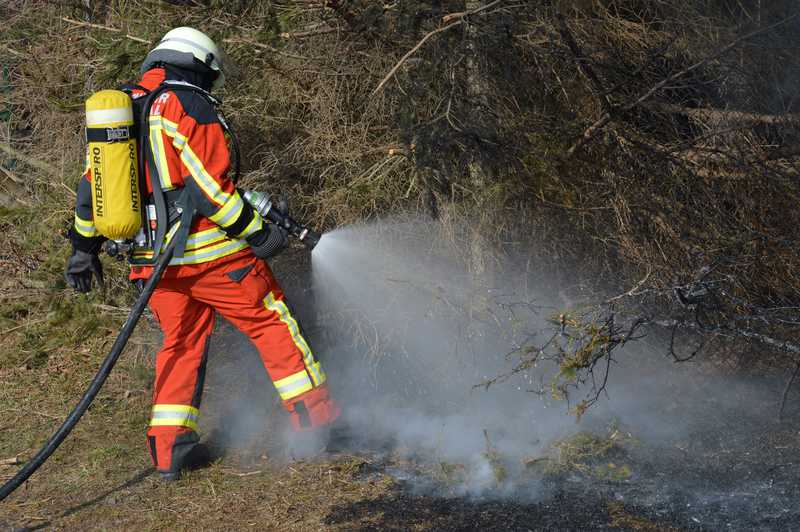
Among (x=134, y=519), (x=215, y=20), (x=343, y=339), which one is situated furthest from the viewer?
(x=343, y=339)

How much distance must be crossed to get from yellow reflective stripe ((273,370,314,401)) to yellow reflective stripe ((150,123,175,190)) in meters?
1.17

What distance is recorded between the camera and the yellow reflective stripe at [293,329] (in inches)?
177

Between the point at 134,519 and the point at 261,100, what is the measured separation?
110 inches

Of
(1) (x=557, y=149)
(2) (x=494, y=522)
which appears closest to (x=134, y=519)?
(2) (x=494, y=522)

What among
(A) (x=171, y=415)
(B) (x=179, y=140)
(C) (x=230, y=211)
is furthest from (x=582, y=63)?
(A) (x=171, y=415)

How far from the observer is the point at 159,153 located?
4.19 meters

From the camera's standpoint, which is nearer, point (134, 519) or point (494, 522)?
point (494, 522)

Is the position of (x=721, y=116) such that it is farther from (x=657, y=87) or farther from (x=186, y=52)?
(x=186, y=52)

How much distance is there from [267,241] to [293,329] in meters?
0.51

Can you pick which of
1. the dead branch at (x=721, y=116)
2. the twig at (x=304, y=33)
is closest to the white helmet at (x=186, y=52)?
the twig at (x=304, y=33)

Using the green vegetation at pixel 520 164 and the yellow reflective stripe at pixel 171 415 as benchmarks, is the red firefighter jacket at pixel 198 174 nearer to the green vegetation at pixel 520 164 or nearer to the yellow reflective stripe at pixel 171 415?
the yellow reflective stripe at pixel 171 415

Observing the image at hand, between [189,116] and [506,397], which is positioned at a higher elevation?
[189,116]

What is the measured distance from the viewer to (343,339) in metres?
5.83

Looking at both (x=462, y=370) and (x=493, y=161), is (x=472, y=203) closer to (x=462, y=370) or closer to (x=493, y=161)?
(x=493, y=161)
